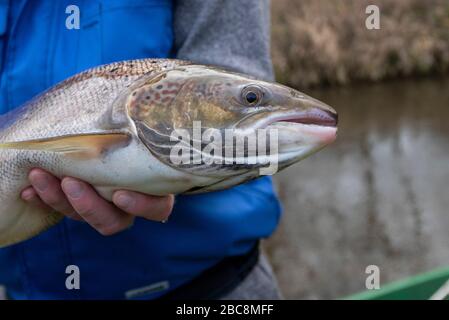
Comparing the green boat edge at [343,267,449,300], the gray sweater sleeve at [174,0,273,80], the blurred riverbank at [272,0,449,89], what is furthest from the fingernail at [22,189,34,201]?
the blurred riverbank at [272,0,449,89]

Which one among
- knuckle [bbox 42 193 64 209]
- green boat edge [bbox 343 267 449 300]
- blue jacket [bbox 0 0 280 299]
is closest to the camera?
knuckle [bbox 42 193 64 209]

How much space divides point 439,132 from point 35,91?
8.84 meters

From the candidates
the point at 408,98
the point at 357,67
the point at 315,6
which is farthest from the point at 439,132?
the point at 315,6

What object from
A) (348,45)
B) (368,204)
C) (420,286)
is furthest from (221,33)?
(348,45)

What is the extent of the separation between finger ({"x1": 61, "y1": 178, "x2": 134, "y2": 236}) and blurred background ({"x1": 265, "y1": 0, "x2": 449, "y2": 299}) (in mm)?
4724

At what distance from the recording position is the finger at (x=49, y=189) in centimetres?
182

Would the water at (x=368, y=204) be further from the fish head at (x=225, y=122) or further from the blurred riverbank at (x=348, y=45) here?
the fish head at (x=225, y=122)

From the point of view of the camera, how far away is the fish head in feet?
5.41

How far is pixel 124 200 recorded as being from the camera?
1758 millimetres

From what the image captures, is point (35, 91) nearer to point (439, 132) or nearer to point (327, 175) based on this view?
point (327, 175)

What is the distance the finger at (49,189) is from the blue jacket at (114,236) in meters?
0.26

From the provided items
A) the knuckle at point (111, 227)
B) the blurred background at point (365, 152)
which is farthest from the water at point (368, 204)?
the knuckle at point (111, 227)

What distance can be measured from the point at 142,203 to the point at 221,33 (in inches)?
27.1

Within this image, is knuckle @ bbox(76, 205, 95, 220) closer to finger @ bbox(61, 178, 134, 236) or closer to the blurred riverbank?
finger @ bbox(61, 178, 134, 236)
